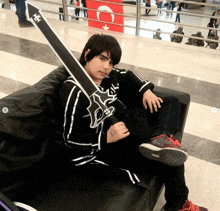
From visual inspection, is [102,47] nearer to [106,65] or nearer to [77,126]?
[106,65]

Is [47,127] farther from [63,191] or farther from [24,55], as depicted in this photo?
[24,55]

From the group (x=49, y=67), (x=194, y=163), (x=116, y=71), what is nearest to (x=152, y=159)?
(x=116, y=71)

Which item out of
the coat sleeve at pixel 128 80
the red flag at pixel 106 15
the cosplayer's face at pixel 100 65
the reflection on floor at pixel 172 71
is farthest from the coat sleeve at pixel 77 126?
the red flag at pixel 106 15

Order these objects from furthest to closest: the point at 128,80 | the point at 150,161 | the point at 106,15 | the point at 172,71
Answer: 1. the point at 106,15
2. the point at 172,71
3. the point at 128,80
4. the point at 150,161

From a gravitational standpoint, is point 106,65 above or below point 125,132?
above

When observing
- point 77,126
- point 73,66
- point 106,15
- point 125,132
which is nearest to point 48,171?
point 77,126

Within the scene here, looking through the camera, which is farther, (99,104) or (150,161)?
(150,161)

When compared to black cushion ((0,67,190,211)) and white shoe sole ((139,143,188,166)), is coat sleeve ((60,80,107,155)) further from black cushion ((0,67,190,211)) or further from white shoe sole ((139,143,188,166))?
white shoe sole ((139,143,188,166))

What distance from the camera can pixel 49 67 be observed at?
9.91ft

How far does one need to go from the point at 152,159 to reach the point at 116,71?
1.94 ft

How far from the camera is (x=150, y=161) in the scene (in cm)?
121

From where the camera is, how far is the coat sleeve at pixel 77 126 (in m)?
1.14

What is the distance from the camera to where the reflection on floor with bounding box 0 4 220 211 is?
5.63 ft

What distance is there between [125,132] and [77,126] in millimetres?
216
